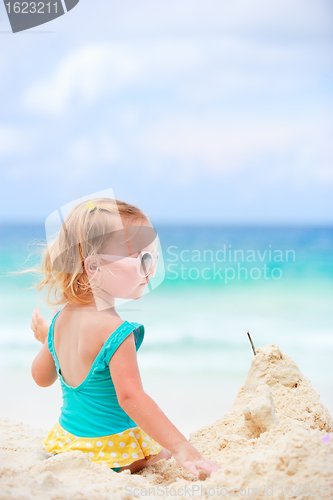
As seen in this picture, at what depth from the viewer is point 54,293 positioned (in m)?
0.91

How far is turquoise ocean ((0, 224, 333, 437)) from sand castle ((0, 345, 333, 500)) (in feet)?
0.57

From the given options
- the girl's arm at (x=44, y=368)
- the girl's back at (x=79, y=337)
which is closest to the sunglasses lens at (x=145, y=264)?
the girl's back at (x=79, y=337)

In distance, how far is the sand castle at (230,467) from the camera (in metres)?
0.53

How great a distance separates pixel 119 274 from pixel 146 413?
0.28m

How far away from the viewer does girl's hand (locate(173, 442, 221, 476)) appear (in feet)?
2.13

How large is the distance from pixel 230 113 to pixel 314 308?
128 cm

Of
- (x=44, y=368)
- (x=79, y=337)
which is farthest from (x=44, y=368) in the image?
(x=79, y=337)

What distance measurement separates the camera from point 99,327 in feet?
2.52

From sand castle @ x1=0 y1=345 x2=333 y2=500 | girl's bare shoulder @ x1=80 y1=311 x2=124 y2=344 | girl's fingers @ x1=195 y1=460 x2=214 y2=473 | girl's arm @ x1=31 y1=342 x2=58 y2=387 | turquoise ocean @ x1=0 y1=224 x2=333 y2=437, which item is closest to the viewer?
sand castle @ x1=0 y1=345 x2=333 y2=500

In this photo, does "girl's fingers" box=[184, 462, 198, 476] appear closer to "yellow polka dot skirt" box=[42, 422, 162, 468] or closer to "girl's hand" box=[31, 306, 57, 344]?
"yellow polka dot skirt" box=[42, 422, 162, 468]

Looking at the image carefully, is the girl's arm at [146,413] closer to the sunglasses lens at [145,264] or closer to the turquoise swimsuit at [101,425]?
the turquoise swimsuit at [101,425]

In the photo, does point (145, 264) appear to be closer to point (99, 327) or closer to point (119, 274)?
point (119, 274)

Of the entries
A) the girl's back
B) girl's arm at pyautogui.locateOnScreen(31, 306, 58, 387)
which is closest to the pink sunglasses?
the girl's back

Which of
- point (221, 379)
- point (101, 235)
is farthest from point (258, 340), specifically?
point (101, 235)
